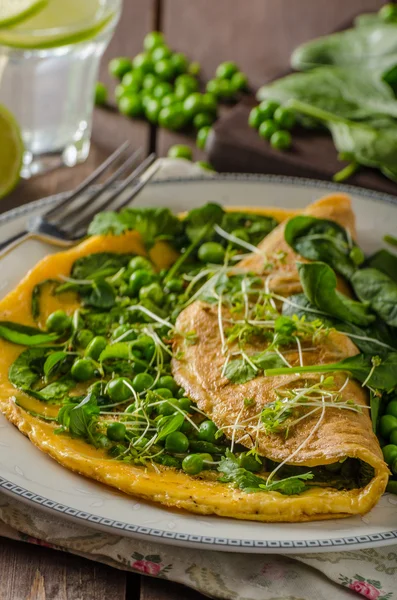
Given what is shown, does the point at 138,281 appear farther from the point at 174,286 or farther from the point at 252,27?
the point at 252,27

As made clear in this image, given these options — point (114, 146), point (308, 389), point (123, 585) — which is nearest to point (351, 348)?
point (308, 389)

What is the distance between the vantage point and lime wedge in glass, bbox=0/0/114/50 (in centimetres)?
596

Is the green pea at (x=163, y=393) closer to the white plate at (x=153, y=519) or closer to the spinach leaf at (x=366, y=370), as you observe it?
the spinach leaf at (x=366, y=370)

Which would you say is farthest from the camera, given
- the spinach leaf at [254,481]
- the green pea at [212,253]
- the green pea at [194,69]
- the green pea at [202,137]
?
the green pea at [194,69]

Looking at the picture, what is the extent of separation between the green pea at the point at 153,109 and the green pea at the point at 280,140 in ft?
3.74

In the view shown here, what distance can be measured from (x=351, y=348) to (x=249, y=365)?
0.49 m

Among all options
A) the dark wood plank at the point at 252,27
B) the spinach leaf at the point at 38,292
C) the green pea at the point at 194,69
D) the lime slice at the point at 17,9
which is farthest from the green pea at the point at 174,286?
the green pea at the point at 194,69

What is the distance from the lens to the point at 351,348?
4102mm

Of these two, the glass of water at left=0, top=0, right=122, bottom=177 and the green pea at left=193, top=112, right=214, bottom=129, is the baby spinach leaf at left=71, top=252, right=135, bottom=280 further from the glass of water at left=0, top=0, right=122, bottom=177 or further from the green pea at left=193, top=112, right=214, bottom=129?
the green pea at left=193, top=112, right=214, bottom=129

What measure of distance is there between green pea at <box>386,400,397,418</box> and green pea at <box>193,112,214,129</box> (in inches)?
148

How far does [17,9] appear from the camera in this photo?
5938 millimetres

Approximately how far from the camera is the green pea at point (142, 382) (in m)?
3.91

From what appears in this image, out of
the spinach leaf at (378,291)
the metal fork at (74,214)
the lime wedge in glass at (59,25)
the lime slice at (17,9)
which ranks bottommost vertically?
the metal fork at (74,214)

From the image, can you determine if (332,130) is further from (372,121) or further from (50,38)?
(50,38)
